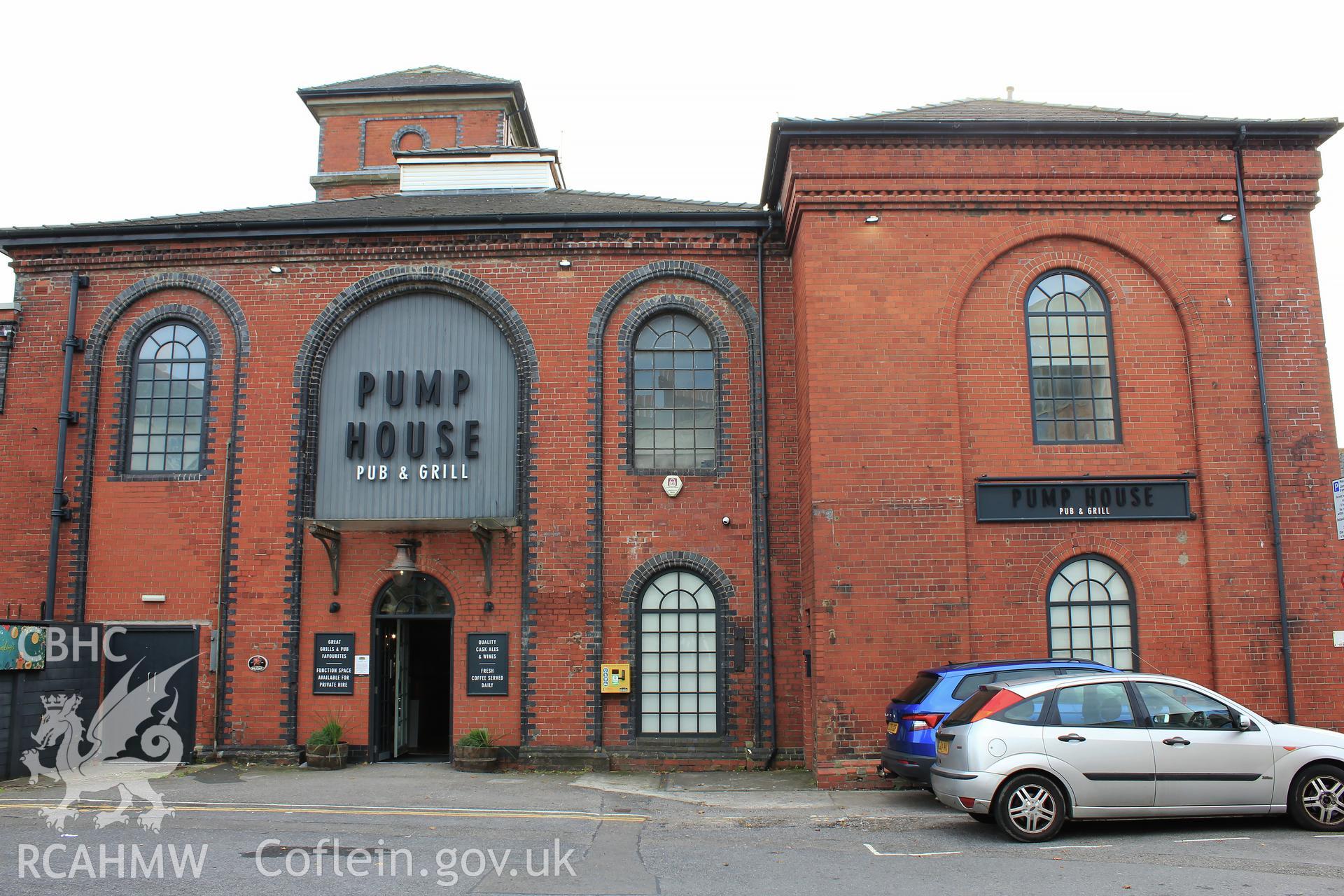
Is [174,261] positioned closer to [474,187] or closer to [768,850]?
[474,187]

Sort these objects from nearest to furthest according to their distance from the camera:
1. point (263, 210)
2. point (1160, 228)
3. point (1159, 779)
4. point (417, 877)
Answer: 1. point (417, 877)
2. point (1159, 779)
3. point (1160, 228)
4. point (263, 210)

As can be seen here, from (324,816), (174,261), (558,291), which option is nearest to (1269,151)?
(558,291)

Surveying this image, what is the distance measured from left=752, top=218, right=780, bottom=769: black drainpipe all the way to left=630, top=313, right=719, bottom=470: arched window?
0.72 meters

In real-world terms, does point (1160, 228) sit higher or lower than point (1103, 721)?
higher

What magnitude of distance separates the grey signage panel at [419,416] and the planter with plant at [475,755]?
3131mm

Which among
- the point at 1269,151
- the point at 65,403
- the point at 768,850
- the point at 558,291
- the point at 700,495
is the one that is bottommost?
the point at 768,850

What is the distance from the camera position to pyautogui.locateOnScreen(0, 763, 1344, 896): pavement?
7816 mm

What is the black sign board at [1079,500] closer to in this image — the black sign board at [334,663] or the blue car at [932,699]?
the blue car at [932,699]

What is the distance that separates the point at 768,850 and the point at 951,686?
292cm

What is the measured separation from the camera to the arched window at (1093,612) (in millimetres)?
13273

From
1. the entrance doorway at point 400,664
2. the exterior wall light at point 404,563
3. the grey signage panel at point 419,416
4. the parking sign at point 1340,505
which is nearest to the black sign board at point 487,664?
the entrance doorway at point 400,664

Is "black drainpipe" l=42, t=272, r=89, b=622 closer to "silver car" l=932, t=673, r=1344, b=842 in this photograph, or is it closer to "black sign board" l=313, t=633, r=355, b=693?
"black sign board" l=313, t=633, r=355, b=693

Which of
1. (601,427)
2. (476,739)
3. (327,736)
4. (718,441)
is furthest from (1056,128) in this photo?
(327,736)

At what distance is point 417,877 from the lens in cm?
805
